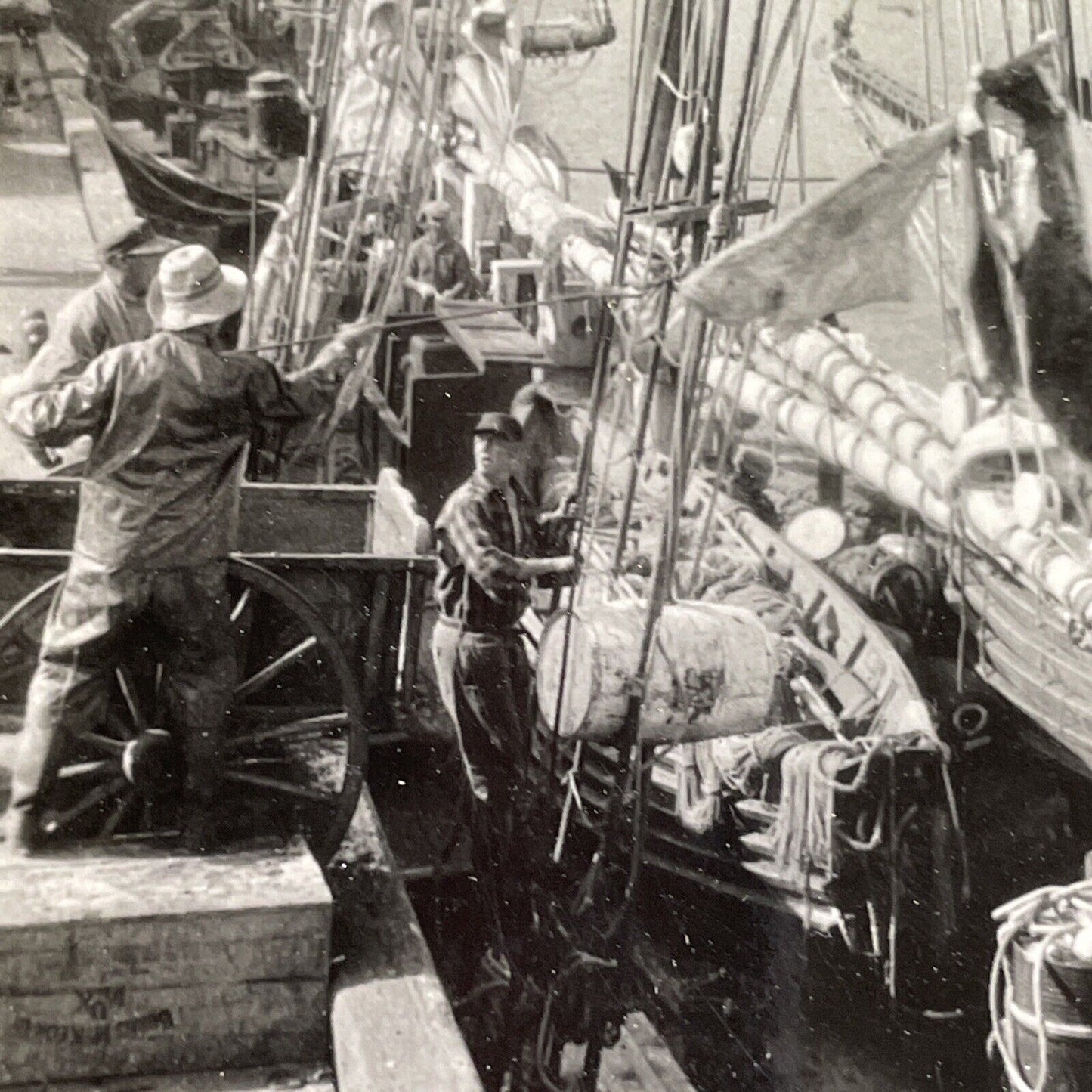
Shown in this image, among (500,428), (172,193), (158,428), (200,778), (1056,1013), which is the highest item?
(158,428)

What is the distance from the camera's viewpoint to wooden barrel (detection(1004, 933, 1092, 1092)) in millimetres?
4957

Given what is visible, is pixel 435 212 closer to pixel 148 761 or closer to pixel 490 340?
pixel 490 340

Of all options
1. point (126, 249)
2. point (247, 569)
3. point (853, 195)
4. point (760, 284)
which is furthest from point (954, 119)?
point (126, 249)

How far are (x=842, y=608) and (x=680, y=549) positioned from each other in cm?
111

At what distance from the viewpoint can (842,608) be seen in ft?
28.0

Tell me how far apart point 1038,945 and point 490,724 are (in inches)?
95.5

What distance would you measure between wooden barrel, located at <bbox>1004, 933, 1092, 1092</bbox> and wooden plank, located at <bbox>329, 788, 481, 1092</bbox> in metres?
2.36

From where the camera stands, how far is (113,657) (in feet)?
12.9

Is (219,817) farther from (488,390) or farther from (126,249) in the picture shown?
(488,390)

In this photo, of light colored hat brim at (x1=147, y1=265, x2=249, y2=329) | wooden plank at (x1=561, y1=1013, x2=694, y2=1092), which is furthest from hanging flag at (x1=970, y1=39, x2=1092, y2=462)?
wooden plank at (x1=561, y1=1013, x2=694, y2=1092)

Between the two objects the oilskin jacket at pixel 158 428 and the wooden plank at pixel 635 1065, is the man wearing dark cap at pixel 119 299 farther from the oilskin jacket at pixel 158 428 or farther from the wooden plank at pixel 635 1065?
the wooden plank at pixel 635 1065

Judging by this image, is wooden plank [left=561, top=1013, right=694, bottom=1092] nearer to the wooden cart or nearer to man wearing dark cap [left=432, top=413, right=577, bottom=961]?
man wearing dark cap [left=432, top=413, right=577, bottom=961]

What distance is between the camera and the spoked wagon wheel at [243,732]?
4043 millimetres

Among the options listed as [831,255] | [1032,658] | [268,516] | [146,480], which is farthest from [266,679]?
[1032,658]
